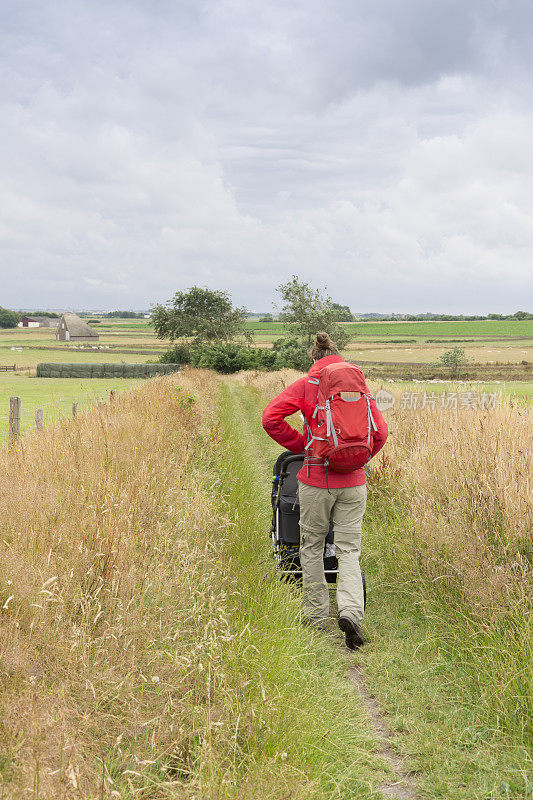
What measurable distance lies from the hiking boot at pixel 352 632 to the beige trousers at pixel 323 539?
0.10 m

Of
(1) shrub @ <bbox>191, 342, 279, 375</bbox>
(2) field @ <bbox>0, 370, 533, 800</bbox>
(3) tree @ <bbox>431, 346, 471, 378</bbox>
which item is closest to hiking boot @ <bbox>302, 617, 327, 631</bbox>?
(2) field @ <bbox>0, 370, 533, 800</bbox>

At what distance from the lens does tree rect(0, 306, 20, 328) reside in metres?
167

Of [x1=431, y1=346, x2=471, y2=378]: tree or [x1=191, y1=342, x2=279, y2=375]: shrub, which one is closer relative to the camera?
[x1=191, y1=342, x2=279, y2=375]: shrub

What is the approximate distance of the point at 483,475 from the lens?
4754 millimetres

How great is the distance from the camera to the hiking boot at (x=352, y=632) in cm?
427

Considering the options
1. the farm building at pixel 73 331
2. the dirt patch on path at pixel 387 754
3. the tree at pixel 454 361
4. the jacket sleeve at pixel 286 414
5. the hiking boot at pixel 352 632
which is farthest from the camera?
the farm building at pixel 73 331

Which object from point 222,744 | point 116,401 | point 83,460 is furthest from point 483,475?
point 116,401

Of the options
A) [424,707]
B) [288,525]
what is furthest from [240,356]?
[424,707]

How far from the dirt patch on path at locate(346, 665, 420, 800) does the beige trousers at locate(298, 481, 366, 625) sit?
59 centimetres

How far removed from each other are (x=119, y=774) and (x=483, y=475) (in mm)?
3484

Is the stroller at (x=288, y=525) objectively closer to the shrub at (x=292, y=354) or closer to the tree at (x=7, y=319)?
the shrub at (x=292, y=354)

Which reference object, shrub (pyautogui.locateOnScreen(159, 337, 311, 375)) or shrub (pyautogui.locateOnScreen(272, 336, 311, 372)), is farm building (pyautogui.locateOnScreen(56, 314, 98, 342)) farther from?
shrub (pyautogui.locateOnScreen(272, 336, 311, 372))

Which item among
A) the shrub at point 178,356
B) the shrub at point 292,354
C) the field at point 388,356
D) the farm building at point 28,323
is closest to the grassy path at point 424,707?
the field at point 388,356

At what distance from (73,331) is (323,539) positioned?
380 feet
